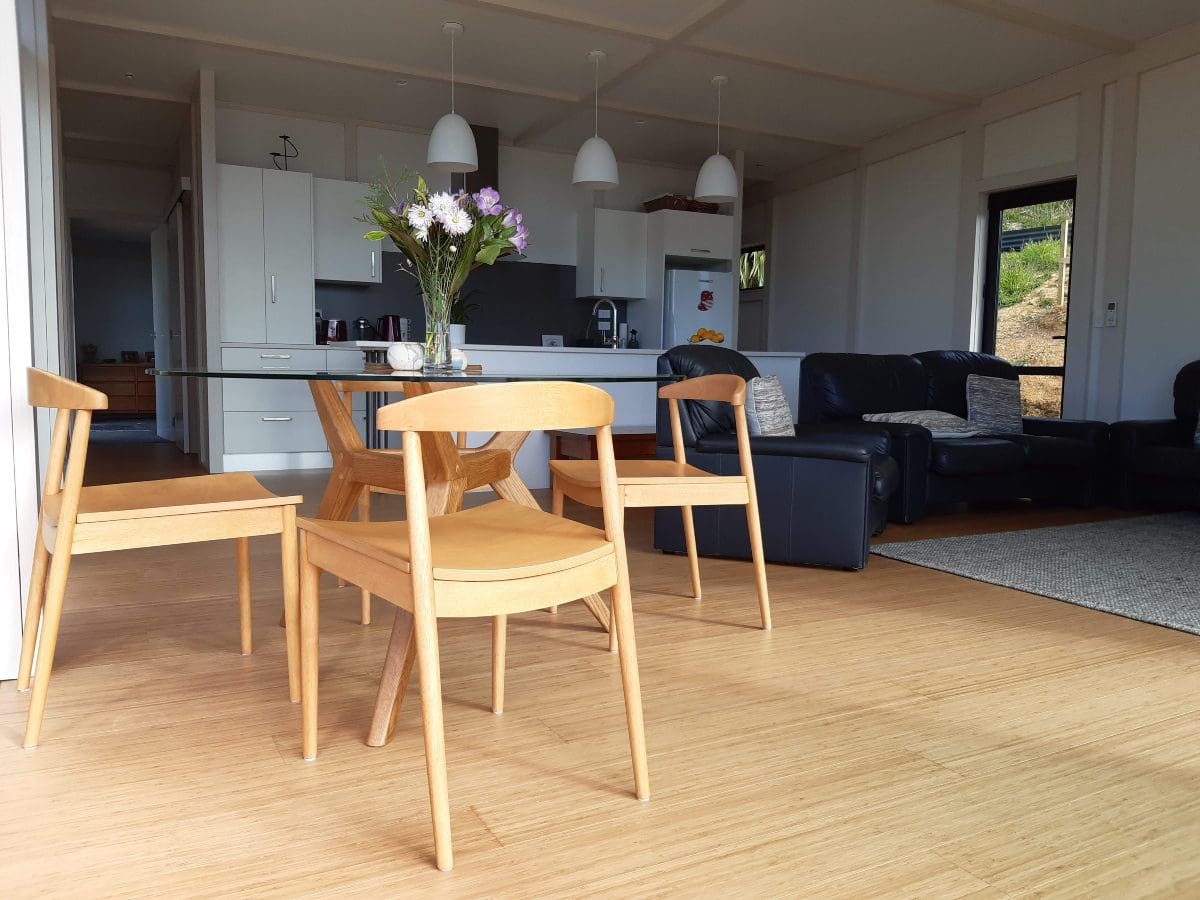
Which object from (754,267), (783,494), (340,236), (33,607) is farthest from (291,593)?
(754,267)

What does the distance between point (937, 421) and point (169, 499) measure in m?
4.11

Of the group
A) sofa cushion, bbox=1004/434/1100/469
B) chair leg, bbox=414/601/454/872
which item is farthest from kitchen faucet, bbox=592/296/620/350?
chair leg, bbox=414/601/454/872

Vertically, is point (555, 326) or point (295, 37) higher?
point (295, 37)

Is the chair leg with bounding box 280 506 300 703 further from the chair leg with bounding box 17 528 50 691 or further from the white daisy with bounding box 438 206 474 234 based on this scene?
the white daisy with bounding box 438 206 474 234

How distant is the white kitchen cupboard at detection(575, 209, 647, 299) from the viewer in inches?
304

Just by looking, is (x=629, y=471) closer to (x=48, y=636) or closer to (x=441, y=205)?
(x=441, y=205)

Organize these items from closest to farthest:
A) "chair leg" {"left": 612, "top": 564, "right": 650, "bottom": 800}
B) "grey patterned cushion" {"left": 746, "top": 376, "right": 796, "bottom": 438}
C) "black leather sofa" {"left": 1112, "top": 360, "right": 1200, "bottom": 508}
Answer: "chair leg" {"left": 612, "top": 564, "right": 650, "bottom": 800}
"grey patterned cushion" {"left": 746, "top": 376, "right": 796, "bottom": 438}
"black leather sofa" {"left": 1112, "top": 360, "right": 1200, "bottom": 508}

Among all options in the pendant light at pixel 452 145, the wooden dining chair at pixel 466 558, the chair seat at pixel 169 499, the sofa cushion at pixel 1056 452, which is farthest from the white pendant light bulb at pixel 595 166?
the wooden dining chair at pixel 466 558

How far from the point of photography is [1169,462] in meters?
4.67

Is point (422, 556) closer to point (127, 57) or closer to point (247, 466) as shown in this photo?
point (247, 466)

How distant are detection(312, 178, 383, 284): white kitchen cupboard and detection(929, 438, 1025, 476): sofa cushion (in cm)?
438

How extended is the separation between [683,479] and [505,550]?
106 centimetres

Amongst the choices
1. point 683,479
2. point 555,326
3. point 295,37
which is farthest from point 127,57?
point 683,479

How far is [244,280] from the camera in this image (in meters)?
6.29
